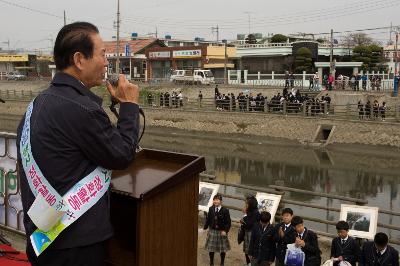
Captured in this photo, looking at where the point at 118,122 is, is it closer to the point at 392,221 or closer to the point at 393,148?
the point at 392,221

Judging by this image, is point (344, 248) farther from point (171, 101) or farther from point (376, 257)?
point (171, 101)

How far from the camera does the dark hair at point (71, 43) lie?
6.07 feet

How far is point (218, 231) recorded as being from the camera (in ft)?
23.0

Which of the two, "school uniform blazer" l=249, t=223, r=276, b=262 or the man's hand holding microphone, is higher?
the man's hand holding microphone

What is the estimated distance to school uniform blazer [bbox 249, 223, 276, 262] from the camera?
6160mm

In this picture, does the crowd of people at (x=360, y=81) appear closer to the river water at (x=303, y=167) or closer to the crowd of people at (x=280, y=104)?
the crowd of people at (x=280, y=104)

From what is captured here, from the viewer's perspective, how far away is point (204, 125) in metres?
28.2

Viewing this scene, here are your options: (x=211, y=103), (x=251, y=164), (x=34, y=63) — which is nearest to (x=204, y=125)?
(x=211, y=103)

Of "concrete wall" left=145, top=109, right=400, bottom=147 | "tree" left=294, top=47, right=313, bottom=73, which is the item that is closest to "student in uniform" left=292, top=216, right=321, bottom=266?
"concrete wall" left=145, top=109, right=400, bottom=147

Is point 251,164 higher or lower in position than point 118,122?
lower

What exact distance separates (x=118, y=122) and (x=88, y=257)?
0.56 meters

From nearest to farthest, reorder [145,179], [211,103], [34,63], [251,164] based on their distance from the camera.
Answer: [145,179] → [251,164] → [211,103] → [34,63]

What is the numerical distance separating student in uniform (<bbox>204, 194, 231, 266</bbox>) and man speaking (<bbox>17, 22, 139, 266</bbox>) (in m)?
5.15

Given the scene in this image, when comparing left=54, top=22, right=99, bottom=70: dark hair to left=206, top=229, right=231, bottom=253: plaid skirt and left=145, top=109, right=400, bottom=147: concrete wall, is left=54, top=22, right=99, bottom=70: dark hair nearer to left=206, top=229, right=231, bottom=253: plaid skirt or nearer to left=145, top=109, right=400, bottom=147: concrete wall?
left=206, top=229, right=231, bottom=253: plaid skirt
